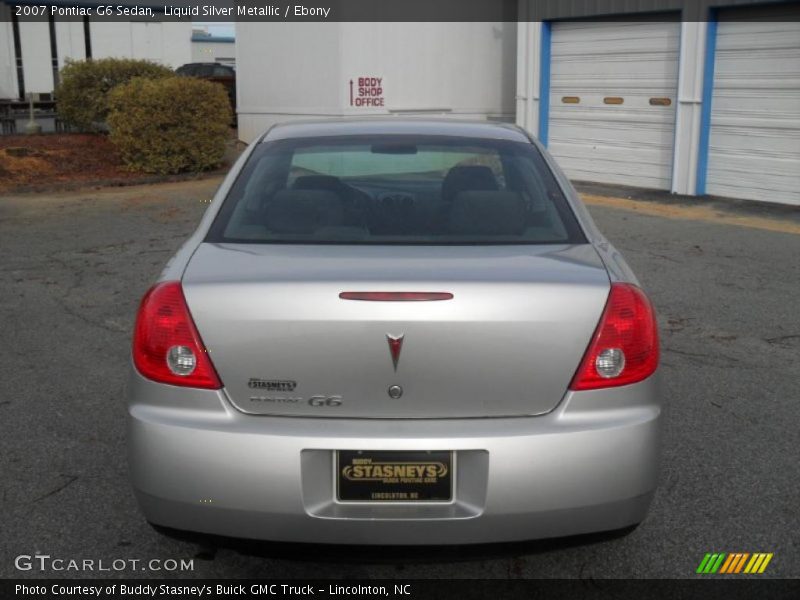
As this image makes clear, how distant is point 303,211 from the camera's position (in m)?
3.51

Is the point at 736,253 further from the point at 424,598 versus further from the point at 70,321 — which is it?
the point at 424,598

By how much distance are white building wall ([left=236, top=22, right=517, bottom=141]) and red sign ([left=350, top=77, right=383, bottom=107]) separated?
0.07m

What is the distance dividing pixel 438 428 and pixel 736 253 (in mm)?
7400

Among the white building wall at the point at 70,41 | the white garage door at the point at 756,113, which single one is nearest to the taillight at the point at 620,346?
the white garage door at the point at 756,113

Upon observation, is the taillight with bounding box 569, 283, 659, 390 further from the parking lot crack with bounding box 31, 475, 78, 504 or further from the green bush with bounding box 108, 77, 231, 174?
the green bush with bounding box 108, 77, 231, 174

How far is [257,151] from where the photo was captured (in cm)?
390

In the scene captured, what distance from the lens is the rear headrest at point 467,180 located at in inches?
149

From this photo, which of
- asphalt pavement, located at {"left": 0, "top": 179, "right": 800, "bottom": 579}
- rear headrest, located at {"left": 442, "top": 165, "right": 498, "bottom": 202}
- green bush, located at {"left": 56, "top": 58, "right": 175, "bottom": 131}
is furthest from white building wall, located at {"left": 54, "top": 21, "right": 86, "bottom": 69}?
rear headrest, located at {"left": 442, "top": 165, "right": 498, "bottom": 202}

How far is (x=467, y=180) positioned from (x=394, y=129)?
→ 1.48ft

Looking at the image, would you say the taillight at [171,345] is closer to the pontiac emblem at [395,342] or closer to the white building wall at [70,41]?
the pontiac emblem at [395,342]

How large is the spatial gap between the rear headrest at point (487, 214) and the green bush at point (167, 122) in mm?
12103

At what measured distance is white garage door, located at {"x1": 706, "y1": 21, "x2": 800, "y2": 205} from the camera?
12.2 metres

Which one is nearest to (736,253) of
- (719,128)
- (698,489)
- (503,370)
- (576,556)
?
(719,128)

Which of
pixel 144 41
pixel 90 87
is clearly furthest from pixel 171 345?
pixel 144 41
